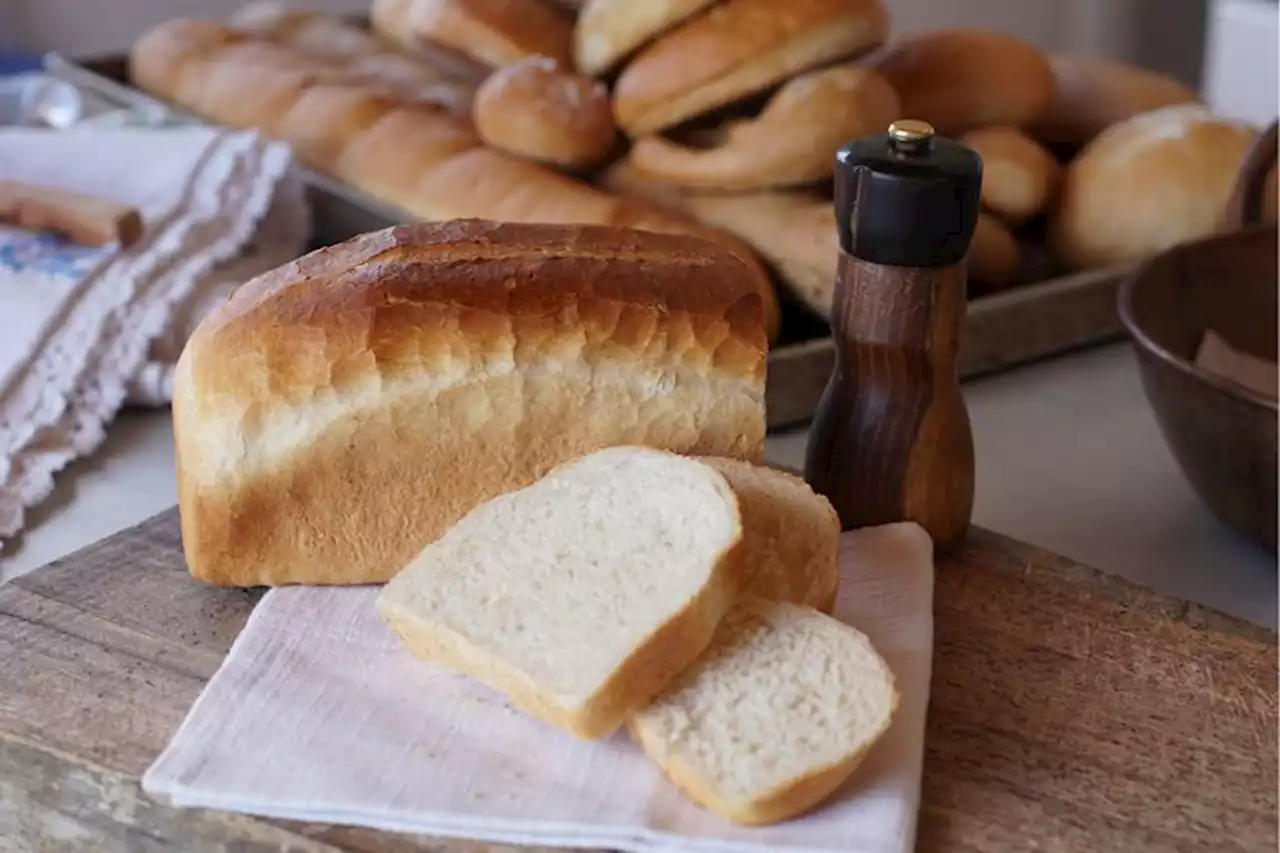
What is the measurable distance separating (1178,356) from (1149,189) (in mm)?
352

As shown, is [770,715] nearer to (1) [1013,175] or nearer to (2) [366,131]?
(1) [1013,175]

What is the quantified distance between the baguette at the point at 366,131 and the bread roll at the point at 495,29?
0.07 metres

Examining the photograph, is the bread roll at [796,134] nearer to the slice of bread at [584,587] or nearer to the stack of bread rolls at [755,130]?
the stack of bread rolls at [755,130]

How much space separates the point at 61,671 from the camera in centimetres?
65

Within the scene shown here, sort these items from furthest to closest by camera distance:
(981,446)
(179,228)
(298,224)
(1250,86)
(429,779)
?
(1250,86)
(298,224)
(179,228)
(981,446)
(429,779)

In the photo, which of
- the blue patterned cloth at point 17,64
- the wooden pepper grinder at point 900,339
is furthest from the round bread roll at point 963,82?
the blue patterned cloth at point 17,64

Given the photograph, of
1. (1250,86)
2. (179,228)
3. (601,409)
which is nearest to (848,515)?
(601,409)

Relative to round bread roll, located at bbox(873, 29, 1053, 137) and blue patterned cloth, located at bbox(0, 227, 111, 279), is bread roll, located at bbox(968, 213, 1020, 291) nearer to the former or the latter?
round bread roll, located at bbox(873, 29, 1053, 137)

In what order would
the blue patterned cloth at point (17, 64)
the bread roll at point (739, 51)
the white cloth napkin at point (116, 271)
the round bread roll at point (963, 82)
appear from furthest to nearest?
the blue patterned cloth at point (17, 64) < the round bread roll at point (963, 82) < the bread roll at point (739, 51) < the white cloth napkin at point (116, 271)

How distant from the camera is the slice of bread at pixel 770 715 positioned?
0.55 metres

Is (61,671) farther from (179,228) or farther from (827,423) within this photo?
(179,228)

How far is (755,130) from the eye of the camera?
1080 mm

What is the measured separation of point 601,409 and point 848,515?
15 cm

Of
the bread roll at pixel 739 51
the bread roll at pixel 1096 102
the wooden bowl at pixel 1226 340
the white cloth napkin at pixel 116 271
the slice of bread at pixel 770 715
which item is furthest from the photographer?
the bread roll at pixel 1096 102
